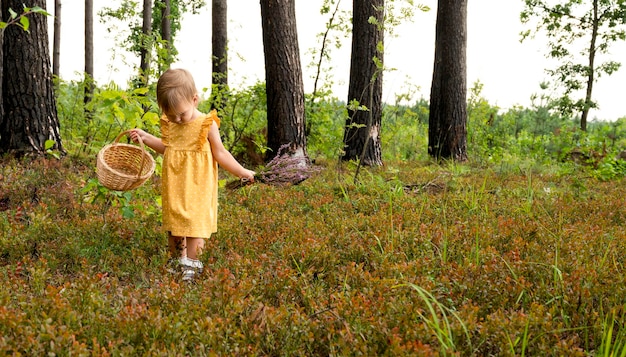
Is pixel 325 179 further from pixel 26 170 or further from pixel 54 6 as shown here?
pixel 54 6

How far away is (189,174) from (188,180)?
0.17 feet

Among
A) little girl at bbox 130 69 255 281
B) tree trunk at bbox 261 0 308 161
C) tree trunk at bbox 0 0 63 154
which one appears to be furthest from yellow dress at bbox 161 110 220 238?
tree trunk at bbox 0 0 63 154

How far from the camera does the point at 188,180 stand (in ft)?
15.3

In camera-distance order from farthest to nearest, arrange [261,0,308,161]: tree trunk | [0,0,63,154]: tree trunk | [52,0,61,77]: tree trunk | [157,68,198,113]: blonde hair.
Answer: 1. [52,0,61,77]: tree trunk
2. [261,0,308,161]: tree trunk
3. [0,0,63,154]: tree trunk
4. [157,68,198,113]: blonde hair

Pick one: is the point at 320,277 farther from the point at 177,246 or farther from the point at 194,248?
→ the point at 177,246

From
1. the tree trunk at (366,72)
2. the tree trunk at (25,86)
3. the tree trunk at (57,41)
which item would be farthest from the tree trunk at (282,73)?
the tree trunk at (57,41)

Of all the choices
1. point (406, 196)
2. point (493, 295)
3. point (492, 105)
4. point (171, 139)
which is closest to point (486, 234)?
point (493, 295)

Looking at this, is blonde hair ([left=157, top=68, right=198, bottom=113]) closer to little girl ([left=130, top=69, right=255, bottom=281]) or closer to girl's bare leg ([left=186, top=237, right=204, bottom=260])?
little girl ([left=130, top=69, right=255, bottom=281])

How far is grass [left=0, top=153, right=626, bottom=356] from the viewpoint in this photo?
310 centimetres

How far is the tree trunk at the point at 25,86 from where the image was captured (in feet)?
27.3

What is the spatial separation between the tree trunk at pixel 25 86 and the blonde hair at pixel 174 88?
194 inches

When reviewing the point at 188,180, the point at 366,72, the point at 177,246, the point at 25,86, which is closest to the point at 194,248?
the point at 177,246

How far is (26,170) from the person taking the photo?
7.80m

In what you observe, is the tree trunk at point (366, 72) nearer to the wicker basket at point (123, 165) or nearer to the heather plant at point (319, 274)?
the heather plant at point (319, 274)
